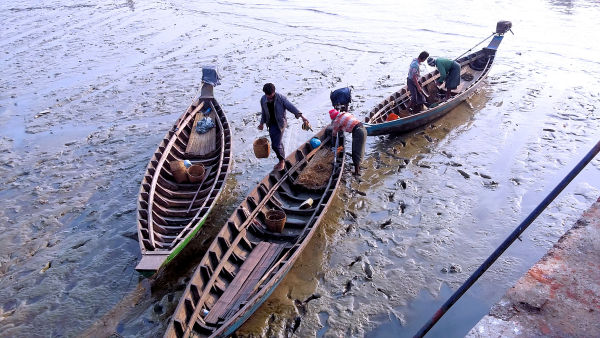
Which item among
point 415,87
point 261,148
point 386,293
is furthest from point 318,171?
point 415,87

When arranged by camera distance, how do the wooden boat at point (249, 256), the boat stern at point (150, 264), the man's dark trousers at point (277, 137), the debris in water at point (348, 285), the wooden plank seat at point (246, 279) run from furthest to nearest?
1. the man's dark trousers at point (277, 137)
2. the debris in water at point (348, 285)
3. the boat stern at point (150, 264)
4. the wooden plank seat at point (246, 279)
5. the wooden boat at point (249, 256)

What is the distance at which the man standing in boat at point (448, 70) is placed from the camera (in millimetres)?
13977

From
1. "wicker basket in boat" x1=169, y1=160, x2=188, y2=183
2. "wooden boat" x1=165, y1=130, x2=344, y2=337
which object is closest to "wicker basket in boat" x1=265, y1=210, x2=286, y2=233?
"wooden boat" x1=165, y1=130, x2=344, y2=337

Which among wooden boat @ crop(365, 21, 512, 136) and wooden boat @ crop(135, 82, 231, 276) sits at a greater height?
wooden boat @ crop(365, 21, 512, 136)

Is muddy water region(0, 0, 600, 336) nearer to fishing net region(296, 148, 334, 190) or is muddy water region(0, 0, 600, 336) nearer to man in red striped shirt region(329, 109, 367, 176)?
fishing net region(296, 148, 334, 190)

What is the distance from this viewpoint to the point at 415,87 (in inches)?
521

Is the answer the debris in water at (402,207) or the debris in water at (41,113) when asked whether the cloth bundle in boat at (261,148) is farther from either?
the debris in water at (41,113)

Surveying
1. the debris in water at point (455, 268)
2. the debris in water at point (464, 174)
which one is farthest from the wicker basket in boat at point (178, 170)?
the debris in water at point (464, 174)

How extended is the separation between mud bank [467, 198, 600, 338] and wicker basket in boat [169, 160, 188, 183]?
7720 mm

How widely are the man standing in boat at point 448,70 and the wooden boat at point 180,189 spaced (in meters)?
7.75

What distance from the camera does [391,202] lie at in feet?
34.3

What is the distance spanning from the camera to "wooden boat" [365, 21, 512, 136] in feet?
40.6

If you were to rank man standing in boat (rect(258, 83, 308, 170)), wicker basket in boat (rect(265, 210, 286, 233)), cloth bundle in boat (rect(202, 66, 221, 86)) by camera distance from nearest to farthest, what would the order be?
wicker basket in boat (rect(265, 210, 286, 233)) < man standing in boat (rect(258, 83, 308, 170)) < cloth bundle in boat (rect(202, 66, 221, 86))

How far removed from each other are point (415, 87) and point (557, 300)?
9756 mm
